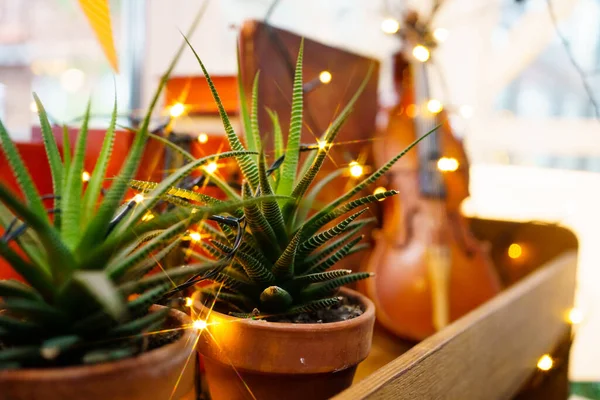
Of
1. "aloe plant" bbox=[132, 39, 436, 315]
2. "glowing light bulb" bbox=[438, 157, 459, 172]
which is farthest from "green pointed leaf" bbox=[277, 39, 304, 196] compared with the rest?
"glowing light bulb" bbox=[438, 157, 459, 172]

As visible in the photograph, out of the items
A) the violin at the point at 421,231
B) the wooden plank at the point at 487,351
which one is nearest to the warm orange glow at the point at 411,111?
the violin at the point at 421,231

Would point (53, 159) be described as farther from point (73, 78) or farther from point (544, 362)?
point (73, 78)

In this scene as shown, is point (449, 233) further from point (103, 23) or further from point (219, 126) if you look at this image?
point (103, 23)

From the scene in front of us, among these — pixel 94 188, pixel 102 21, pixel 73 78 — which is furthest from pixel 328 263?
pixel 73 78

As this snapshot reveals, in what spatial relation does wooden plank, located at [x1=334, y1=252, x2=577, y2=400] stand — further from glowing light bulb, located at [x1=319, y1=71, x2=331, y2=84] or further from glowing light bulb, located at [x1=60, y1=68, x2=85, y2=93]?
glowing light bulb, located at [x1=60, y1=68, x2=85, y2=93]

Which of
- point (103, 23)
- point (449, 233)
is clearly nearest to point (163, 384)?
point (103, 23)

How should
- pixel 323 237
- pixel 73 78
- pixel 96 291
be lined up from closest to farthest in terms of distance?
1. pixel 96 291
2. pixel 323 237
3. pixel 73 78

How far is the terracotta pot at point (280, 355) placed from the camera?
17.9 inches

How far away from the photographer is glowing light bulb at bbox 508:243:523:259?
117 centimetres

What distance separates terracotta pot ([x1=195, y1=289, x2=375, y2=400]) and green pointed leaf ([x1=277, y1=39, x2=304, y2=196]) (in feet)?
0.48

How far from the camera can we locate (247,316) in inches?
19.4

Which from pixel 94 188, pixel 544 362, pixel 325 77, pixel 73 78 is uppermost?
pixel 73 78

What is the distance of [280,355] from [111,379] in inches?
6.6

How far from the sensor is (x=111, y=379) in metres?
0.32
